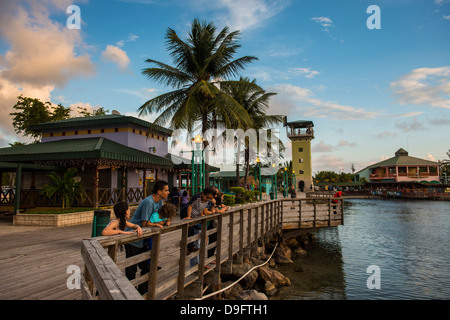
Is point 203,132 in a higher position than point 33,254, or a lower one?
higher

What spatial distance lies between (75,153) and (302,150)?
53.3 metres

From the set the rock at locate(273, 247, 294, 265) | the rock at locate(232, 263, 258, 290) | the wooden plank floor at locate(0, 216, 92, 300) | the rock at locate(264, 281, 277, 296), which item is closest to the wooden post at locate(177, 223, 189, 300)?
the wooden plank floor at locate(0, 216, 92, 300)

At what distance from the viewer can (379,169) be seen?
74.1 meters

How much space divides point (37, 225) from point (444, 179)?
89.4 meters

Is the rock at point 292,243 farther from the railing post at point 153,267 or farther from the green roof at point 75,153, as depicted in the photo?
the railing post at point 153,267

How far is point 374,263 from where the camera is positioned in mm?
13297

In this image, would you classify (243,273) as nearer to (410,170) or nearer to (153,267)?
(153,267)

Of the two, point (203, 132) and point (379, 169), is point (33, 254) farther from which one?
point (379, 169)

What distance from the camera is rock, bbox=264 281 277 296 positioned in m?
8.75

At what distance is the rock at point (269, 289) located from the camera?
344 inches

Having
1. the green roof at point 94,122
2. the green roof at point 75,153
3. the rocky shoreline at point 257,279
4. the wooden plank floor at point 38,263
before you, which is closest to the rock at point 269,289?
the rocky shoreline at point 257,279

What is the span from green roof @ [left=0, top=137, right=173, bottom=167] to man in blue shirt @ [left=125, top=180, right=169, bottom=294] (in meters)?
10.4

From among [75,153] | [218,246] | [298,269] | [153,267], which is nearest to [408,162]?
[298,269]
